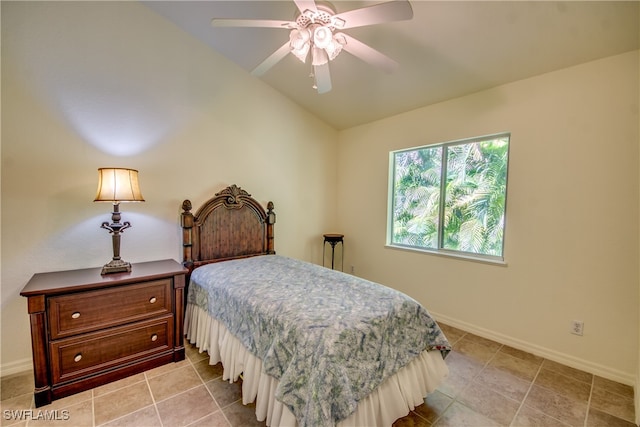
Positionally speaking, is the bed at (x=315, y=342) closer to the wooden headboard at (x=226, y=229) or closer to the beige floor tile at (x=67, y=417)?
the wooden headboard at (x=226, y=229)

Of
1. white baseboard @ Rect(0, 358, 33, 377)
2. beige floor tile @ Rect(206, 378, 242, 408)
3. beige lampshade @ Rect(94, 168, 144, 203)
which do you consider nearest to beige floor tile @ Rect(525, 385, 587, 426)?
beige floor tile @ Rect(206, 378, 242, 408)

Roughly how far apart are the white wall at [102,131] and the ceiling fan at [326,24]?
1300 mm

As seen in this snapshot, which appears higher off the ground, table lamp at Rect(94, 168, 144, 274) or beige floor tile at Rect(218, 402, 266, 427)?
table lamp at Rect(94, 168, 144, 274)

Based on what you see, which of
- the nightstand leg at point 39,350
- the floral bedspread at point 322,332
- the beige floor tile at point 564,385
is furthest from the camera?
the beige floor tile at point 564,385

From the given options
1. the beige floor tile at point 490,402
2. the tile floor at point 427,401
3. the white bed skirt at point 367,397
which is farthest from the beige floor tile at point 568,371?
the white bed skirt at point 367,397

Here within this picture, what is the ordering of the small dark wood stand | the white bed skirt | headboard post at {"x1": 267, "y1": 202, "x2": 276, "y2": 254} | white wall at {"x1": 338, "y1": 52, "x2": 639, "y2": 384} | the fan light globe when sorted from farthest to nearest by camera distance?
the small dark wood stand → headboard post at {"x1": 267, "y1": 202, "x2": 276, "y2": 254} → white wall at {"x1": 338, "y1": 52, "x2": 639, "y2": 384} → the fan light globe → the white bed skirt

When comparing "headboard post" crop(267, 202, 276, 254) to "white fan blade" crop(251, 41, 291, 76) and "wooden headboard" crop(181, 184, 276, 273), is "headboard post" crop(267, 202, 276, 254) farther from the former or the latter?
"white fan blade" crop(251, 41, 291, 76)

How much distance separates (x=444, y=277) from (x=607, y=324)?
1.25m

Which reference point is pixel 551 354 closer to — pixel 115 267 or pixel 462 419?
pixel 462 419

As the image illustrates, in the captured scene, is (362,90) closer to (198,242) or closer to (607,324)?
(198,242)

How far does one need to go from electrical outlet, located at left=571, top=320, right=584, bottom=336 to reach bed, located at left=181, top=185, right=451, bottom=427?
4.27 feet

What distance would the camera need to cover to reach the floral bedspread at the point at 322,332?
1.29 meters

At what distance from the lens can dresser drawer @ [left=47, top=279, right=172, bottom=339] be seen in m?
1.80

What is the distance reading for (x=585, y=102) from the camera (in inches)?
85.5
